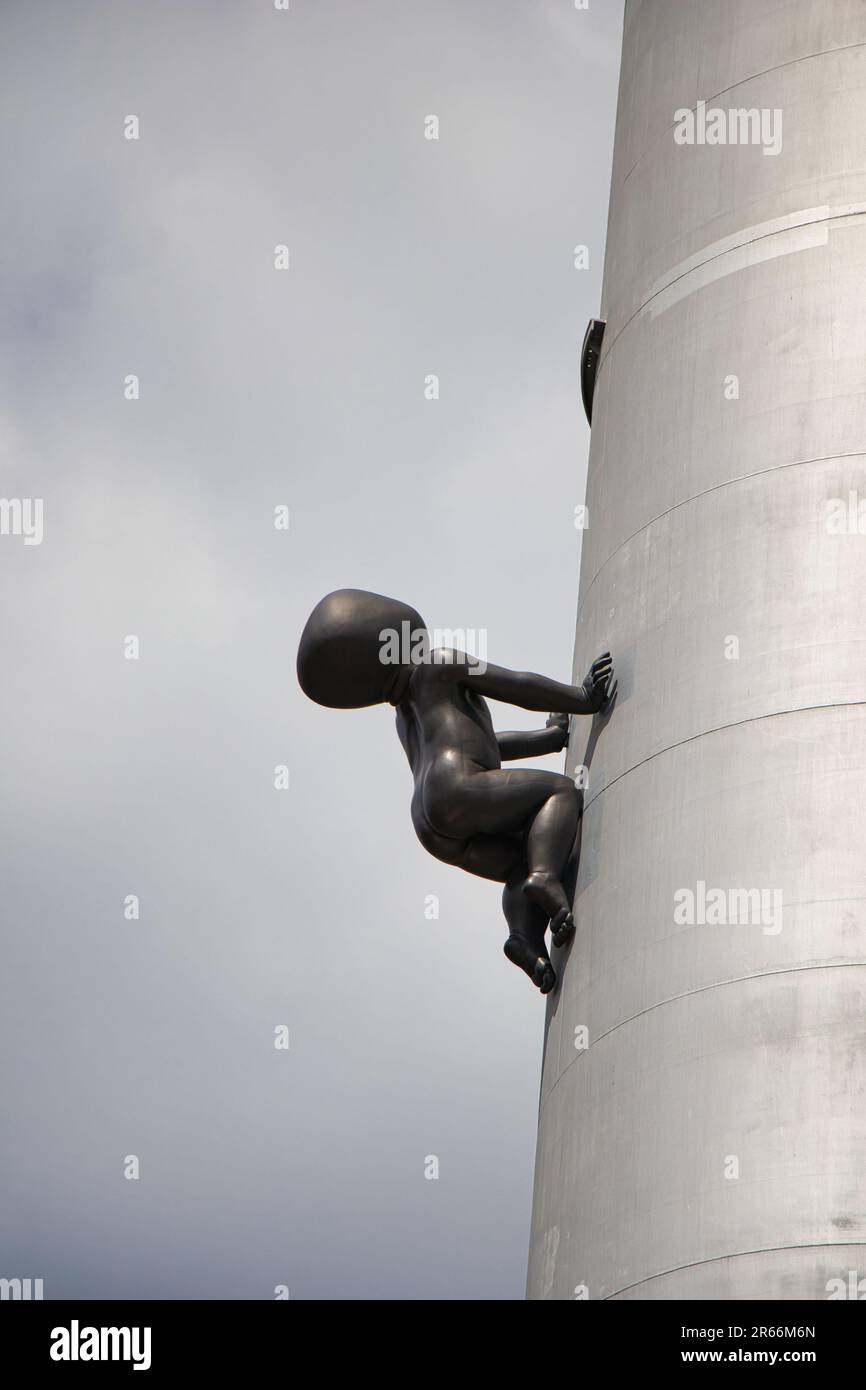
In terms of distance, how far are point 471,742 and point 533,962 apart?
182 centimetres

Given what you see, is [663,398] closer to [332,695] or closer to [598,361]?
[598,361]

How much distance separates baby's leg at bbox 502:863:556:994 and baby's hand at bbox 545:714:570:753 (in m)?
1.38

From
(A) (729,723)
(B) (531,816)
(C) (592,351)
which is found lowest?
(B) (531,816)

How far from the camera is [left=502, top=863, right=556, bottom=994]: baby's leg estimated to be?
16.0 meters

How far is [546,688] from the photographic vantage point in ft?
54.6

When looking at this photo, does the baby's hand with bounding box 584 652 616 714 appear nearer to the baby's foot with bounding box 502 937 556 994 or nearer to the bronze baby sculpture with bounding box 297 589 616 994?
the bronze baby sculpture with bounding box 297 589 616 994

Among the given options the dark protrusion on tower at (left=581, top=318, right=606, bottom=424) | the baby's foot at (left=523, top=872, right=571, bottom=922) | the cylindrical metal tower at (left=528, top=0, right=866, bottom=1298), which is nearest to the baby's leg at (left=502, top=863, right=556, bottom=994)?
the baby's foot at (left=523, top=872, right=571, bottom=922)

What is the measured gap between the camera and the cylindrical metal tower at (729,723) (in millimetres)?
13219

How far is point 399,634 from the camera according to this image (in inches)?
673

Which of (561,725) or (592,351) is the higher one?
(592,351)

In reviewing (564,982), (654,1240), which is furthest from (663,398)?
(654,1240)

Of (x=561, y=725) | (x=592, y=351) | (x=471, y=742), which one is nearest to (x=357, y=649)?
(x=471, y=742)

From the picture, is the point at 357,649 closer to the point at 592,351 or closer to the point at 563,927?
the point at 563,927

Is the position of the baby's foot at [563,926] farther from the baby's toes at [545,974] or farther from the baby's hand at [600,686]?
the baby's hand at [600,686]
